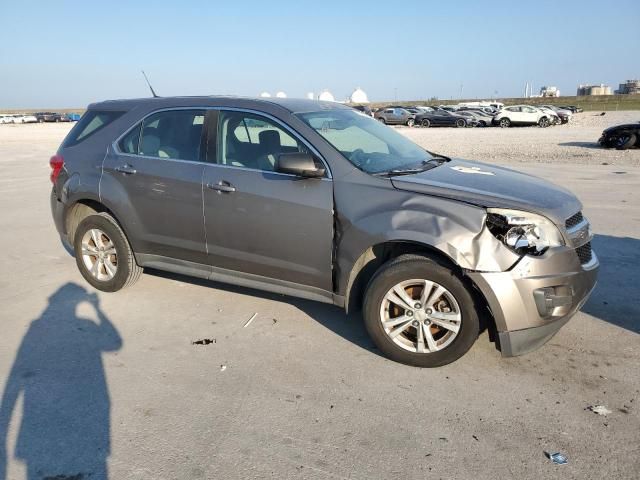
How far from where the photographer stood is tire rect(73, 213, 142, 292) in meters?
4.97

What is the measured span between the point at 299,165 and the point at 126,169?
1904 millimetres

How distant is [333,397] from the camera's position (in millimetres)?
3322

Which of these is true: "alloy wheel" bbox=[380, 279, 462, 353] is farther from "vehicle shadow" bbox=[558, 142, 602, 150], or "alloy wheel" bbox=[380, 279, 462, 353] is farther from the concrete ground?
"vehicle shadow" bbox=[558, 142, 602, 150]

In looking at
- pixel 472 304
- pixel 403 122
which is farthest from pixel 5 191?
pixel 403 122

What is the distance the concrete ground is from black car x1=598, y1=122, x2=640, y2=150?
15185 millimetres

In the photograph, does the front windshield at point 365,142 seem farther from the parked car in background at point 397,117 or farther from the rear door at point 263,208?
the parked car in background at point 397,117

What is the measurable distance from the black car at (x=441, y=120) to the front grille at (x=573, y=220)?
38085 millimetres

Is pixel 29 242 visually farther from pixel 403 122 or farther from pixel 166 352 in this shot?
pixel 403 122

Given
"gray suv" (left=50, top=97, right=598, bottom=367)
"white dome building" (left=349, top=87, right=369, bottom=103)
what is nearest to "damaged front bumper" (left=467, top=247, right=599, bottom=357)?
"gray suv" (left=50, top=97, right=598, bottom=367)

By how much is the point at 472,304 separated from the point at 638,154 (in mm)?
16054

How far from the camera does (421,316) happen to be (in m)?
3.57

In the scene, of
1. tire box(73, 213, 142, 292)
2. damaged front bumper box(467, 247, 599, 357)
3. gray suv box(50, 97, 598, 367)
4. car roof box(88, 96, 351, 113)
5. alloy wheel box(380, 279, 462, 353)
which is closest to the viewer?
damaged front bumper box(467, 247, 599, 357)

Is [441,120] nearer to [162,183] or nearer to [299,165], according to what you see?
[162,183]

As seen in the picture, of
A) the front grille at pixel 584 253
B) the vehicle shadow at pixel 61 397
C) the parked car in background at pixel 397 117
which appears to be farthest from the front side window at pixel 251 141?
the parked car in background at pixel 397 117
